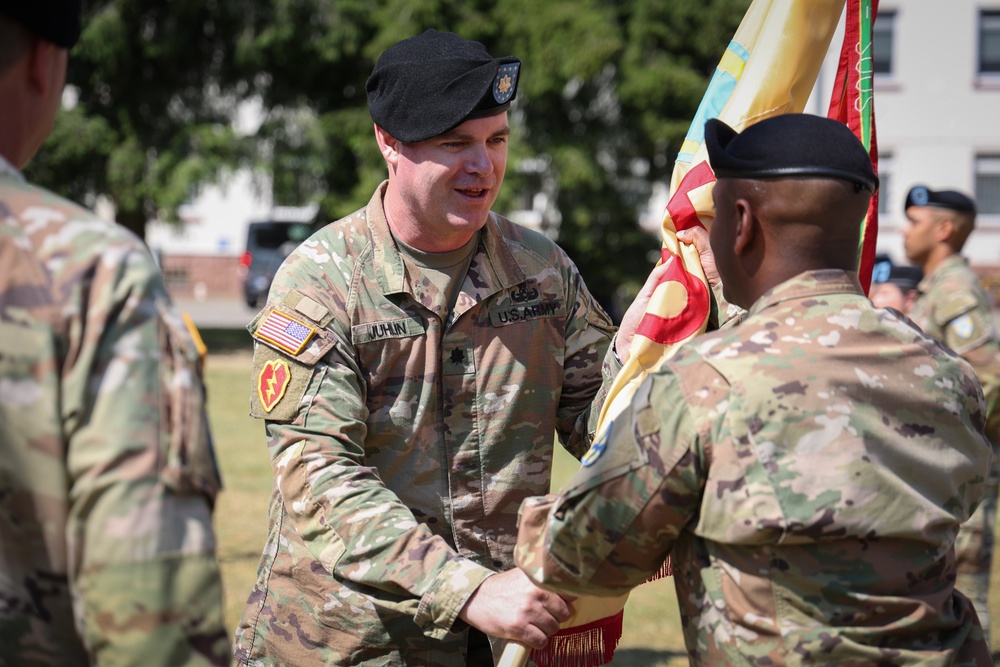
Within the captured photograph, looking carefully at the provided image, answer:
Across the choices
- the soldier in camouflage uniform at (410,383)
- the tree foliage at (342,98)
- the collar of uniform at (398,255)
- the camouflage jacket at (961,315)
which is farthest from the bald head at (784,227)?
the tree foliage at (342,98)

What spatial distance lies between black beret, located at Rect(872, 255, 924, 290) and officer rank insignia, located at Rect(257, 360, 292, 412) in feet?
16.6

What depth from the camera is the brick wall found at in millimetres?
29844

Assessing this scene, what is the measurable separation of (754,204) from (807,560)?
0.67 metres

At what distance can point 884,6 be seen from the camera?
86.4 ft

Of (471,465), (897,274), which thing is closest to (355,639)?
(471,465)

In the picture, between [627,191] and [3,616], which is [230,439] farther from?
[627,191]

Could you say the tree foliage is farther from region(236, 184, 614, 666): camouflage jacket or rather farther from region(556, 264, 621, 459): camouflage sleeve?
region(236, 184, 614, 666): camouflage jacket

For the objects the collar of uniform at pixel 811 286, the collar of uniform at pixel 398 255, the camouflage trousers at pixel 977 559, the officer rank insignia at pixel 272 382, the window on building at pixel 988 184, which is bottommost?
the window on building at pixel 988 184

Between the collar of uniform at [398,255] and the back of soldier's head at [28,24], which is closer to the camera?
the back of soldier's head at [28,24]

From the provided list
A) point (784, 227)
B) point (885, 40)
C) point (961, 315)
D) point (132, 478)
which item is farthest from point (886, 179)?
point (132, 478)

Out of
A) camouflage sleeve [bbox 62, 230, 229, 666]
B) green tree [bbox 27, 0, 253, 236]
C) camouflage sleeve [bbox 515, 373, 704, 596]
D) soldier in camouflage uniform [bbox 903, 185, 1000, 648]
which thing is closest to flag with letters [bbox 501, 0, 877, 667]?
camouflage sleeve [bbox 515, 373, 704, 596]

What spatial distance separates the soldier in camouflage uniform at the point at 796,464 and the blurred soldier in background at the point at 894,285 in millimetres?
4549

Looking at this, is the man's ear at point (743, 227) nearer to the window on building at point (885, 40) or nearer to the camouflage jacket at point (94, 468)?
the camouflage jacket at point (94, 468)

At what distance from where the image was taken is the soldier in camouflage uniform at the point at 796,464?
6.40 ft
